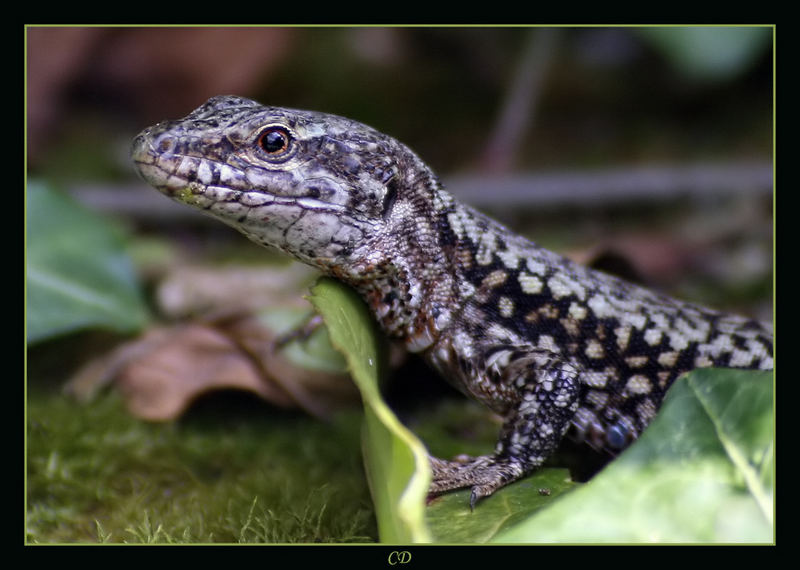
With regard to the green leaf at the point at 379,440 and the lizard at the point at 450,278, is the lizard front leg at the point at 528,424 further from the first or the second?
the green leaf at the point at 379,440

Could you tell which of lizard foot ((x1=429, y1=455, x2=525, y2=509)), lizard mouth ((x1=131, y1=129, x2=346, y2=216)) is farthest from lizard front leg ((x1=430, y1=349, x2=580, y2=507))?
lizard mouth ((x1=131, y1=129, x2=346, y2=216))

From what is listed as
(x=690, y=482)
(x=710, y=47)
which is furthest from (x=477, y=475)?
(x=710, y=47)

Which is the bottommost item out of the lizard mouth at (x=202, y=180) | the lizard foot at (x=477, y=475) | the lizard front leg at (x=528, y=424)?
the lizard foot at (x=477, y=475)

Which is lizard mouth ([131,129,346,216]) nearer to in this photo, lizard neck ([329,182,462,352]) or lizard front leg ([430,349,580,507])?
lizard neck ([329,182,462,352])

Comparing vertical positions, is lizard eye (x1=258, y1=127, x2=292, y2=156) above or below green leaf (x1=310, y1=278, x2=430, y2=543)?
above

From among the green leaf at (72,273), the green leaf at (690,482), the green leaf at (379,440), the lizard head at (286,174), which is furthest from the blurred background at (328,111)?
the green leaf at (690,482)

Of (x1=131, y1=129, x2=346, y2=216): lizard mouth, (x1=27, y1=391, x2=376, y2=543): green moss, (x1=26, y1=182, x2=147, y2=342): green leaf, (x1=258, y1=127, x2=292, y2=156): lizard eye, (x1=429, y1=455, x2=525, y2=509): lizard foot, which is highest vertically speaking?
(x1=258, y1=127, x2=292, y2=156): lizard eye

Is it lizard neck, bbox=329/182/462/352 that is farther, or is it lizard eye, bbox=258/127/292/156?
lizard neck, bbox=329/182/462/352
